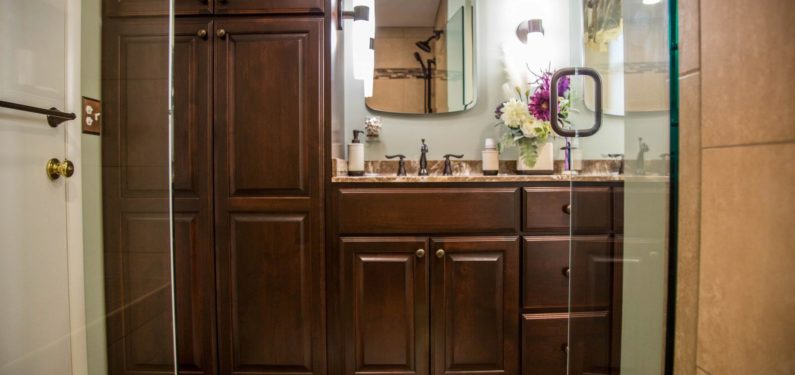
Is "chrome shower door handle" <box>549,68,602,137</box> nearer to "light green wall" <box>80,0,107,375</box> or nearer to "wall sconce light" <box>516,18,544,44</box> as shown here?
"wall sconce light" <box>516,18,544,44</box>

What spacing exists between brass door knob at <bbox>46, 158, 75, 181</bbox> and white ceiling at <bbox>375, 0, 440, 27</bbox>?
54.3 inches

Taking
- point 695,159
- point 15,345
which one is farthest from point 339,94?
point 695,159

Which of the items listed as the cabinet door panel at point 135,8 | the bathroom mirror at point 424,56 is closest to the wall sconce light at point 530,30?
the bathroom mirror at point 424,56

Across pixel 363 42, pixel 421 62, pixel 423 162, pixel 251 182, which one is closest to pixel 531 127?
pixel 423 162

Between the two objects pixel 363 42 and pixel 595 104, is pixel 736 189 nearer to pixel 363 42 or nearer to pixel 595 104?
pixel 595 104

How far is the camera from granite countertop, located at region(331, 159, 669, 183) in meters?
0.62

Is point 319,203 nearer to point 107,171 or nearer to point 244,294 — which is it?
point 244,294

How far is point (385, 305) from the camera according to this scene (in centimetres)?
131

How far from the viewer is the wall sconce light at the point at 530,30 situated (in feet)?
5.81

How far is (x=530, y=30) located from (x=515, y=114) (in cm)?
51

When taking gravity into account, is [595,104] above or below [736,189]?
above

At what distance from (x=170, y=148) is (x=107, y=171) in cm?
36

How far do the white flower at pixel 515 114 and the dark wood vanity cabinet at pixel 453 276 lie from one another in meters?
0.42

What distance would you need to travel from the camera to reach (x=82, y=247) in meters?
0.99
